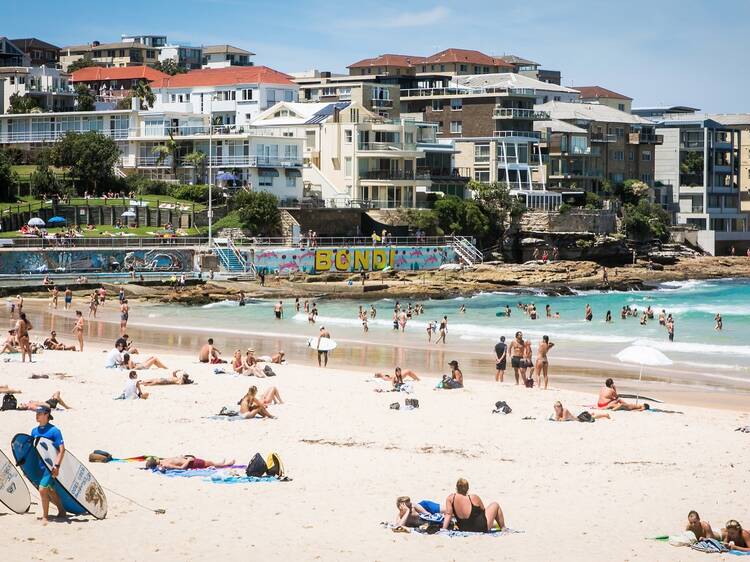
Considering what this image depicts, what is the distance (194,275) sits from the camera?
56781 mm

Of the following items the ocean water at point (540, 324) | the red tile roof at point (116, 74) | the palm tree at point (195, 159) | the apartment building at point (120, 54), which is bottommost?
the ocean water at point (540, 324)

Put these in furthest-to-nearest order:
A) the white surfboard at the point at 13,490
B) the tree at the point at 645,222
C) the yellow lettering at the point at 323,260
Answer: the tree at the point at 645,222 < the yellow lettering at the point at 323,260 < the white surfboard at the point at 13,490

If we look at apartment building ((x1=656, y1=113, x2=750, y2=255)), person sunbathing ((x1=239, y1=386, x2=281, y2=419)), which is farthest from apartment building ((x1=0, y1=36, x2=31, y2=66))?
person sunbathing ((x1=239, y1=386, x2=281, y2=419))

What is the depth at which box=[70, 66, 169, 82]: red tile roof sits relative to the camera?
10362 cm

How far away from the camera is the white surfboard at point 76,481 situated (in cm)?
1303

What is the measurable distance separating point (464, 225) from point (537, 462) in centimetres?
5398

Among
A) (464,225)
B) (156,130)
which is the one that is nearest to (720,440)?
(464,225)

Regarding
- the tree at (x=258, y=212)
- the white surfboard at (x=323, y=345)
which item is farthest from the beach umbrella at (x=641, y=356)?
the tree at (x=258, y=212)

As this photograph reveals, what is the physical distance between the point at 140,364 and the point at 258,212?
1398 inches

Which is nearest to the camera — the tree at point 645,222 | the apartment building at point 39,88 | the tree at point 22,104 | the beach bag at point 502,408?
the beach bag at point 502,408

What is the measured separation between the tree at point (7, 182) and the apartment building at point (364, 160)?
1668 cm

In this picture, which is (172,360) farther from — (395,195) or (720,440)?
(395,195)

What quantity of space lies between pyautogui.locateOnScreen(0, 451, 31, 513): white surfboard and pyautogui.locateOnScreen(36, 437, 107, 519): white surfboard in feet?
1.53

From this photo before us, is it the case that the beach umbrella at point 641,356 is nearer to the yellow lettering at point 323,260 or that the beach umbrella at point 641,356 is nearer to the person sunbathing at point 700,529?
the person sunbathing at point 700,529
